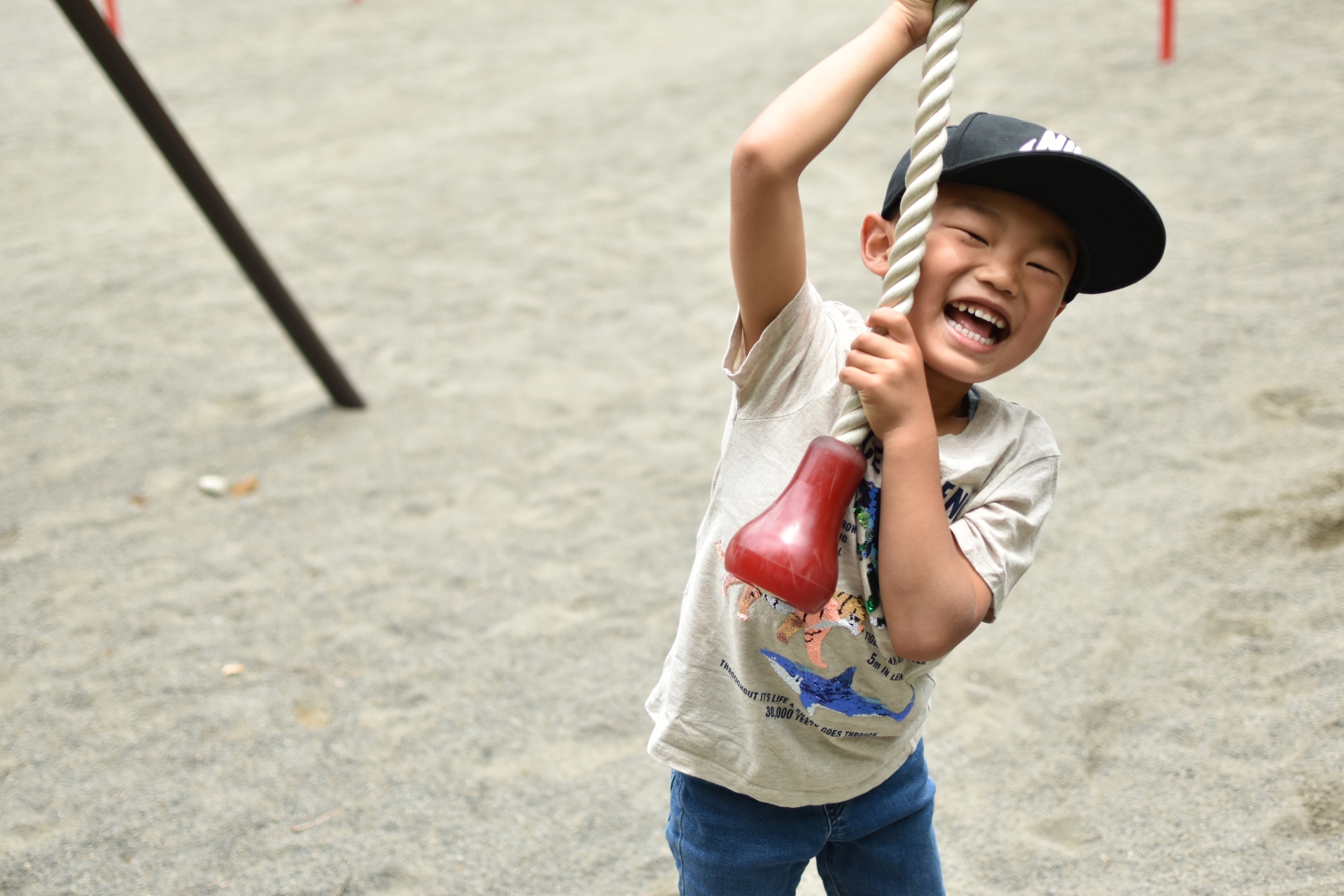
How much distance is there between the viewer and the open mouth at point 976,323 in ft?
3.51

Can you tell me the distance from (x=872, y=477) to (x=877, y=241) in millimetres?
254

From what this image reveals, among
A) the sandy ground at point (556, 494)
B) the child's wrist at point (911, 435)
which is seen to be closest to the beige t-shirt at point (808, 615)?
the child's wrist at point (911, 435)

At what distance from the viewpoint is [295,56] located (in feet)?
24.9

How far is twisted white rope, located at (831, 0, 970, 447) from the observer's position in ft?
3.19

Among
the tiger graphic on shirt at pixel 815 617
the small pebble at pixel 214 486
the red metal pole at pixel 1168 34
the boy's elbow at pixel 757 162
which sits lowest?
the small pebble at pixel 214 486

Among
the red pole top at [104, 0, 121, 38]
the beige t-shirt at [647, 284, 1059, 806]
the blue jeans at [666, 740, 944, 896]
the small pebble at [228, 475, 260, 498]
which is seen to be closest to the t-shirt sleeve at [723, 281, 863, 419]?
the beige t-shirt at [647, 284, 1059, 806]

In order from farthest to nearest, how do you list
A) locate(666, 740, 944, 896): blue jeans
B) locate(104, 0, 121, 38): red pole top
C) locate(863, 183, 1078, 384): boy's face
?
locate(104, 0, 121, 38): red pole top, locate(666, 740, 944, 896): blue jeans, locate(863, 183, 1078, 384): boy's face

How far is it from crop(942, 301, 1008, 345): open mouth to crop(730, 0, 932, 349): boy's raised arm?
0.17m

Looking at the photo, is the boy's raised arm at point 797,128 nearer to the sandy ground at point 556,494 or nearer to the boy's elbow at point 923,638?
the boy's elbow at point 923,638

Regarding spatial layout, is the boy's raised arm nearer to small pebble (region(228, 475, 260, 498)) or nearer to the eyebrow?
the eyebrow

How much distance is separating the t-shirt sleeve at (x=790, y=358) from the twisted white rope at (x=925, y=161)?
13cm

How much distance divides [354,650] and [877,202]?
3138 mm

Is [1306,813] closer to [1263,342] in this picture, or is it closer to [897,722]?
[897,722]

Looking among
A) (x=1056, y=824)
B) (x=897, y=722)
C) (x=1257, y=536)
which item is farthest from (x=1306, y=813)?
(x=897, y=722)
